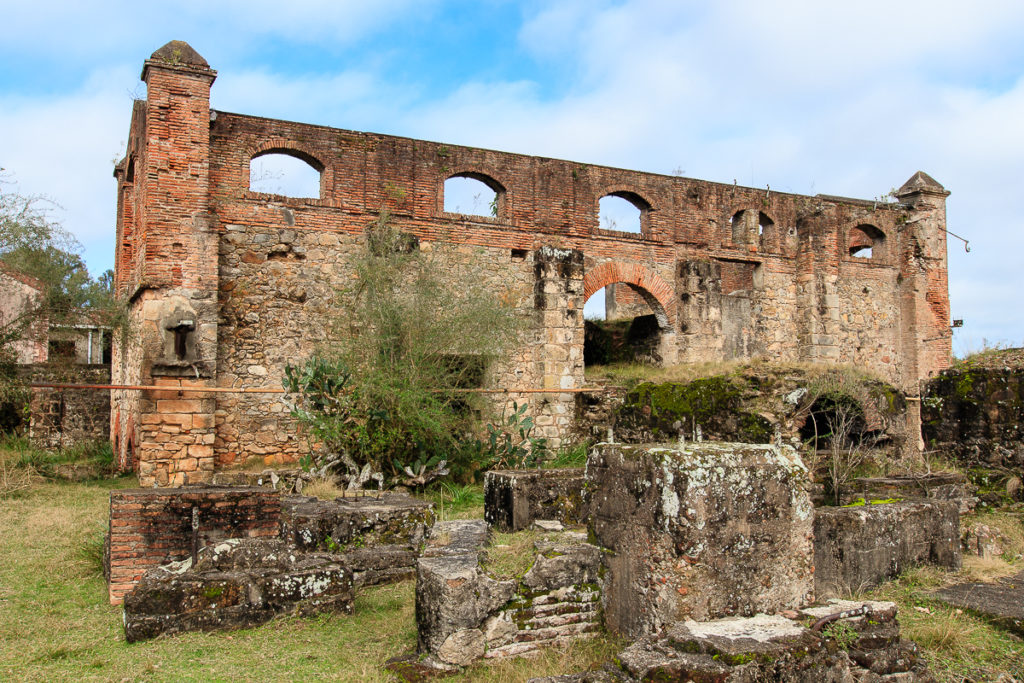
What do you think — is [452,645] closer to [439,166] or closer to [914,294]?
[439,166]

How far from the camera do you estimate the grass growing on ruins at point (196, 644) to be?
4215mm

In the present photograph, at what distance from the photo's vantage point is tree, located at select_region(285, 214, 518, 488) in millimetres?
9953

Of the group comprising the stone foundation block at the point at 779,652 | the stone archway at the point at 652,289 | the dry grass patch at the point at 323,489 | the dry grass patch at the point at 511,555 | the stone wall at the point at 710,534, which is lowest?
the stone foundation block at the point at 779,652

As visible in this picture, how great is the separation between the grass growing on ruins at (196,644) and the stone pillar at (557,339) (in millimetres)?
7234

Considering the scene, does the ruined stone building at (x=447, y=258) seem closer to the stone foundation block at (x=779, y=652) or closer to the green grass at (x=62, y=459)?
the green grass at (x=62, y=459)

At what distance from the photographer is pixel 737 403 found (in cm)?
1059

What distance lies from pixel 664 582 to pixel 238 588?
2.87 meters

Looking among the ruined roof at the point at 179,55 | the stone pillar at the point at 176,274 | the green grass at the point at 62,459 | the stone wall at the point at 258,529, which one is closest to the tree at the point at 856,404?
the stone wall at the point at 258,529

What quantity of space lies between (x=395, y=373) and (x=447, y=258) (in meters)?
3.19

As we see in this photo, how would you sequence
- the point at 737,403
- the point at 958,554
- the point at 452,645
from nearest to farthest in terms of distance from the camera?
1. the point at 452,645
2. the point at 958,554
3. the point at 737,403

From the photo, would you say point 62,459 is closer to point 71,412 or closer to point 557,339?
point 71,412

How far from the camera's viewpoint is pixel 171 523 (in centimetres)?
591

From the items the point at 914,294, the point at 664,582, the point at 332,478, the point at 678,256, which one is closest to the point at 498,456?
the point at 332,478

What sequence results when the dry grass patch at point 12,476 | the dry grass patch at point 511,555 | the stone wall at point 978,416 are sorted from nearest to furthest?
the dry grass patch at point 511,555
the stone wall at point 978,416
the dry grass patch at point 12,476
